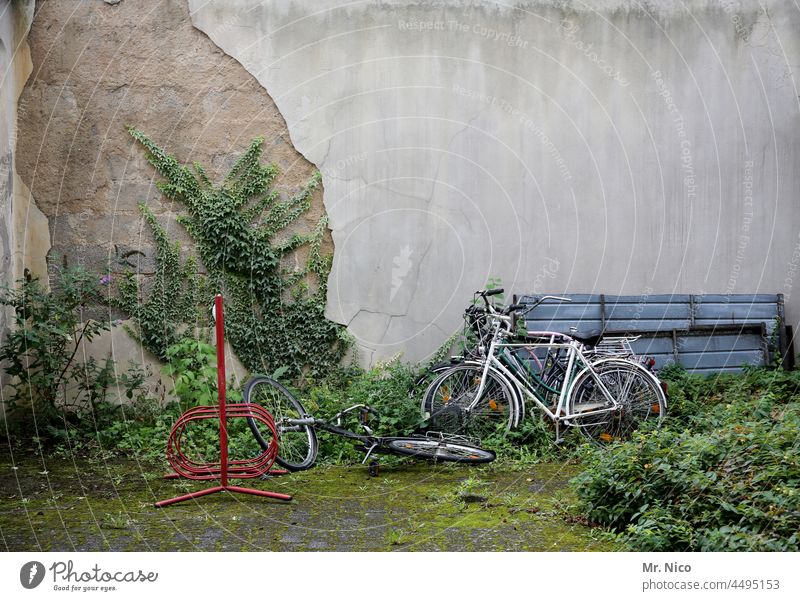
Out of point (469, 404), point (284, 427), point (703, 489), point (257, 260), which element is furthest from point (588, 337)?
point (257, 260)

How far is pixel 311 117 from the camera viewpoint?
698cm

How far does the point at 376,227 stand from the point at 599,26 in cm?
252

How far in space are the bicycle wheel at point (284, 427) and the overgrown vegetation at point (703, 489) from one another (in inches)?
74.4

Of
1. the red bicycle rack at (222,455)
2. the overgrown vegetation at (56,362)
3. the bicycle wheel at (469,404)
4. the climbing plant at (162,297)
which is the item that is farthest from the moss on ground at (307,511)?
the climbing plant at (162,297)

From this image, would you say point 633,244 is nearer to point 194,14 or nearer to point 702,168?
point 702,168

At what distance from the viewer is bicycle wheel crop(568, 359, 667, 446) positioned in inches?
236

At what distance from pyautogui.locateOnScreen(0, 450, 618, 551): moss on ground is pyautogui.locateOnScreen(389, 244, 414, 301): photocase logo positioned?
1.81m

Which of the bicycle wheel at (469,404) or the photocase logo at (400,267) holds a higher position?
the photocase logo at (400,267)

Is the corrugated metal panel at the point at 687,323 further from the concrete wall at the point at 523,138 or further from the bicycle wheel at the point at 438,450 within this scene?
the bicycle wheel at the point at 438,450

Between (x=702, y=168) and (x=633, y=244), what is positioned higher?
(x=702, y=168)

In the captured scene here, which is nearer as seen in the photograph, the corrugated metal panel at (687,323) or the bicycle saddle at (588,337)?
the bicycle saddle at (588,337)

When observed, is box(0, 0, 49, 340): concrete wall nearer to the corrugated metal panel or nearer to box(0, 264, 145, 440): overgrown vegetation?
box(0, 264, 145, 440): overgrown vegetation

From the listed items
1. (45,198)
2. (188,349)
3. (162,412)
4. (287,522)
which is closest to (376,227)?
(188,349)

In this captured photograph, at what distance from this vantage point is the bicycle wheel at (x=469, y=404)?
5.81 metres
